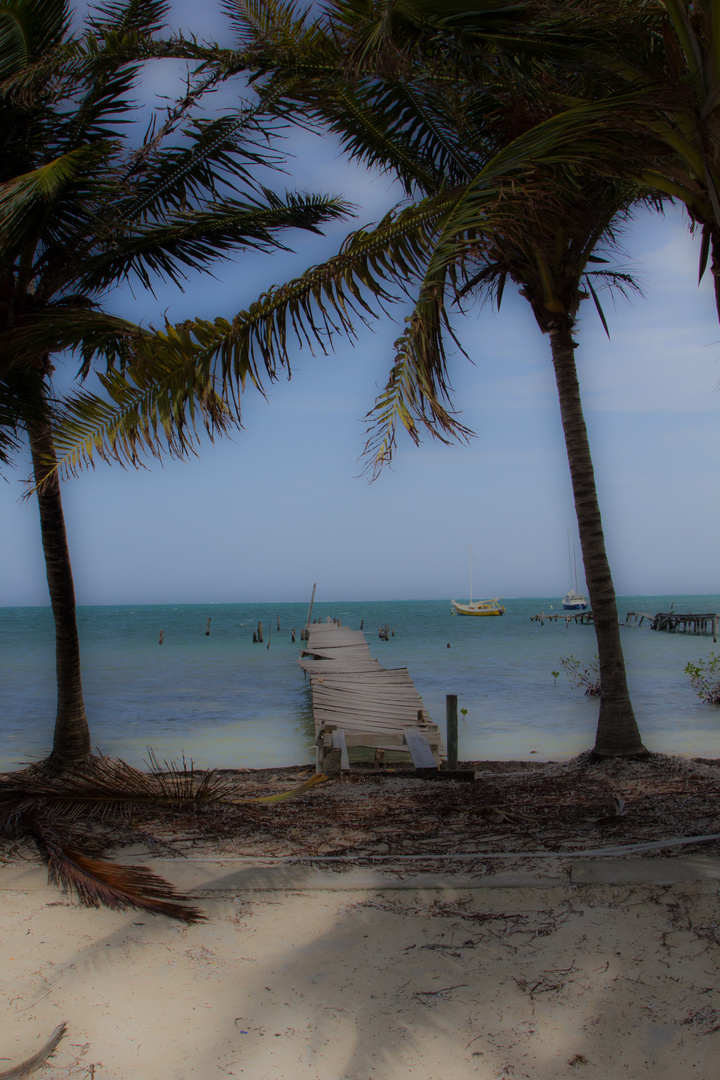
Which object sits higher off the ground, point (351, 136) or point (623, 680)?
point (351, 136)

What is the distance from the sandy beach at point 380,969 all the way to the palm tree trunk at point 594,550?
9.94 feet

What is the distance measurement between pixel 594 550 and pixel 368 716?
15.8ft

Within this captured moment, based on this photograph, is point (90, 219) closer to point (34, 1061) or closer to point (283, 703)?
point (34, 1061)

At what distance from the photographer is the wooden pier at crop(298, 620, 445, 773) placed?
848 cm

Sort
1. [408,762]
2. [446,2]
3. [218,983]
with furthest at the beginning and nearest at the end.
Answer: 1. [408,762]
2. [446,2]
3. [218,983]

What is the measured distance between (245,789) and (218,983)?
403cm

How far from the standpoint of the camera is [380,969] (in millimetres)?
3213

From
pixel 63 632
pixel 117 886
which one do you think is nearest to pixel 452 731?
pixel 63 632

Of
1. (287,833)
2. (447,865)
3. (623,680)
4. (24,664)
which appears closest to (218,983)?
(447,865)

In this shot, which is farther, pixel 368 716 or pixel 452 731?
pixel 368 716

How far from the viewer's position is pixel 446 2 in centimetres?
397

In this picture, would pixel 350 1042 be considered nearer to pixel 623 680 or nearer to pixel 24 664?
pixel 623 680

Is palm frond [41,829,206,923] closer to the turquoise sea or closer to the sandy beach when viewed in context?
the sandy beach

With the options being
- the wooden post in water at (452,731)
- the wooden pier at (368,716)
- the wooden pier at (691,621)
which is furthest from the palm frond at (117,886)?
the wooden pier at (691,621)
